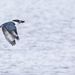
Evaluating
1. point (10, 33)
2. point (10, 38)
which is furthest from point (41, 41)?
point (10, 38)

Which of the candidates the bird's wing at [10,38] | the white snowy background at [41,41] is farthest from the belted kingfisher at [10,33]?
the white snowy background at [41,41]

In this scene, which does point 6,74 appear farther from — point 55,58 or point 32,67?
point 55,58

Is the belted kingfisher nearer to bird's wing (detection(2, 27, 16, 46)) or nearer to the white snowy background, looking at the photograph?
bird's wing (detection(2, 27, 16, 46))

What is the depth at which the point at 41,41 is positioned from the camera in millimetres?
9055

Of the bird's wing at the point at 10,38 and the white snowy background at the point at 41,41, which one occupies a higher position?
the white snowy background at the point at 41,41

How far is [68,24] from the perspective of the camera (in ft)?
35.3

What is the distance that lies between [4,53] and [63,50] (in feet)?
4.05

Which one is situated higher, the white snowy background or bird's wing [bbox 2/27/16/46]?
the white snowy background

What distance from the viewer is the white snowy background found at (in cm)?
722

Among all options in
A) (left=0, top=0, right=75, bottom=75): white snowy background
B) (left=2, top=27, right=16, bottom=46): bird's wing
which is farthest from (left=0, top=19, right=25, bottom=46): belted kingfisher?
(left=0, top=0, right=75, bottom=75): white snowy background

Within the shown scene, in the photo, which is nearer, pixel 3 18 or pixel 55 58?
pixel 55 58

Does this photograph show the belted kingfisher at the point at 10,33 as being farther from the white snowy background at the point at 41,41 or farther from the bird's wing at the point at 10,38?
the white snowy background at the point at 41,41

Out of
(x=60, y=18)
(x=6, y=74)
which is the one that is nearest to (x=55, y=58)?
(x=6, y=74)

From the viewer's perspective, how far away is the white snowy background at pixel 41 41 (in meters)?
7.22
